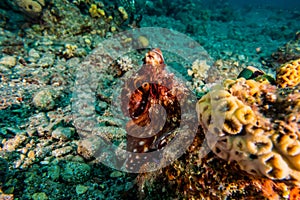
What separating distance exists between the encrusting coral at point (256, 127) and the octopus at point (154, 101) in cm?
36

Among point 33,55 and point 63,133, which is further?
point 33,55

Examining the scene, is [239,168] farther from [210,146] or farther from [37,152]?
[37,152]

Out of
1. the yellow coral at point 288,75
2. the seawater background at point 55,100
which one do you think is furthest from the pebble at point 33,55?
the yellow coral at point 288,75

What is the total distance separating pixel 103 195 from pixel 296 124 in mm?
2032

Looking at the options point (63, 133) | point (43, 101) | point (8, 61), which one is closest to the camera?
point (63, 133)

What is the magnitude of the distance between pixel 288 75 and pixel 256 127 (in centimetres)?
120

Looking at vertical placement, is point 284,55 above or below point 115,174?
above

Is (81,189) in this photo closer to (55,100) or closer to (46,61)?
(55,100)

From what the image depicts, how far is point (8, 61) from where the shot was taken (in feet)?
13.8

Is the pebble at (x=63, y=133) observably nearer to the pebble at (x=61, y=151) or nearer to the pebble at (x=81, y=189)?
the pebble at (x=61, y=151)

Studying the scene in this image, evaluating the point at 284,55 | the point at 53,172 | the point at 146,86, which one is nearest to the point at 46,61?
the point at 53,172

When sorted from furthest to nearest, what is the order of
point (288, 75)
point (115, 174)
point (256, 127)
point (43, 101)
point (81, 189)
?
point (43, 101) < point (115, 174) < point (81, 189) < point (288, 75) < point (256, 127)

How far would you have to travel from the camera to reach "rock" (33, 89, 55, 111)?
3324 millimetres

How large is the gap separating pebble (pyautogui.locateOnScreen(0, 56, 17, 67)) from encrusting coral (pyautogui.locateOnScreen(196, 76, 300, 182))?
436 cm
